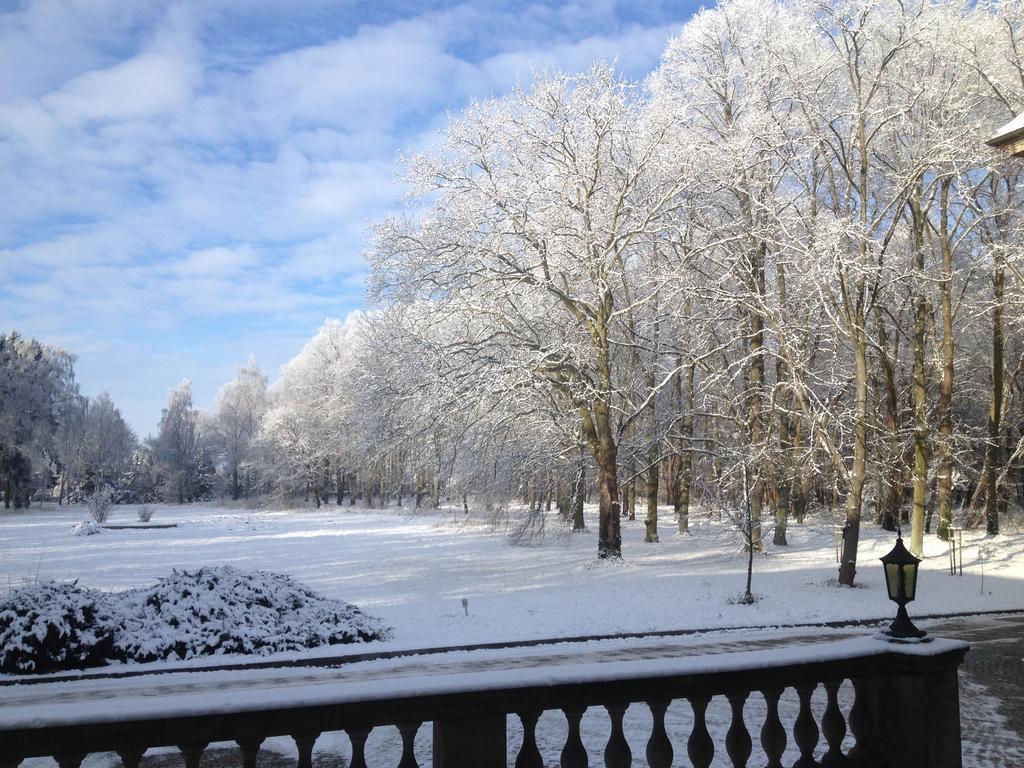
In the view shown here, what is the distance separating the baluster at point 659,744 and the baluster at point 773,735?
0.62 m

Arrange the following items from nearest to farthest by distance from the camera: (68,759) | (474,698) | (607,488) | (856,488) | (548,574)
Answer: (68,759) < (474,698) < (856,488) < (548,574) < (607,488)

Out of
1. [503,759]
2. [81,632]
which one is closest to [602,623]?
[81,632]

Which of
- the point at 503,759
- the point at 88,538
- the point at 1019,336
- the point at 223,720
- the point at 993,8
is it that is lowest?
the point at 88,538

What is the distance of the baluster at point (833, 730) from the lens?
4277 millimetres

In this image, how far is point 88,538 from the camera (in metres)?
36.6

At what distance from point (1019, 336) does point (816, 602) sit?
20474mm

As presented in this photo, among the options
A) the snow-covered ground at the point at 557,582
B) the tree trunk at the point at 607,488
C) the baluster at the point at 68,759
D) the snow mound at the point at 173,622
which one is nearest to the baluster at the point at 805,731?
the snow-covered ground at the point at 557,582

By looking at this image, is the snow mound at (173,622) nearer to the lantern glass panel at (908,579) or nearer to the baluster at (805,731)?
the baluster at (805,731)

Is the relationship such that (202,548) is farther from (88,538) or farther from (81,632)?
(81,632)

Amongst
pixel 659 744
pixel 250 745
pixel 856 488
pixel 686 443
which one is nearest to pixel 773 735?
pixel 659 744

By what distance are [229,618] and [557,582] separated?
29.9ft

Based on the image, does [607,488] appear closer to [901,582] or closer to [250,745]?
[901,582]

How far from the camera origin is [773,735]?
4.17 meters

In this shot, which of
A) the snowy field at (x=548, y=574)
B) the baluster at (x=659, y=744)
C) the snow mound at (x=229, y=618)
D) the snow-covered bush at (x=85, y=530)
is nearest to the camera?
the baluster at (x=659, y=744)
